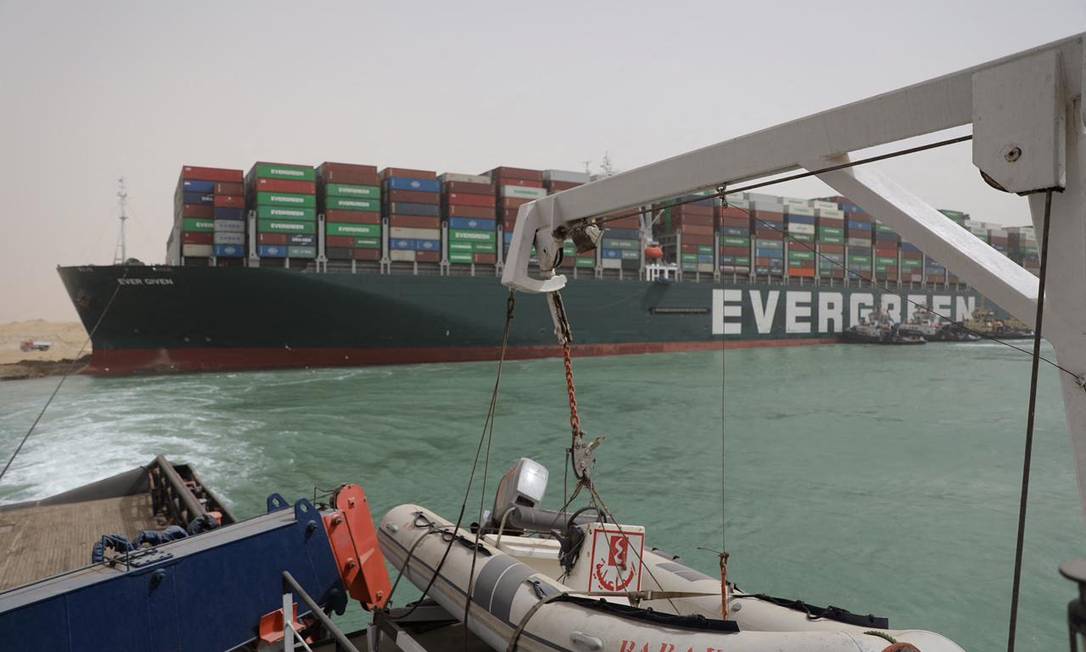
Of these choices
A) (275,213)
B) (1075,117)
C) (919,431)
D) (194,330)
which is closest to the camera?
(1075,117)

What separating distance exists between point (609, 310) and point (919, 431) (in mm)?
14686

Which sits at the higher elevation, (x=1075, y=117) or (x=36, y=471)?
(x=1075, y=117)

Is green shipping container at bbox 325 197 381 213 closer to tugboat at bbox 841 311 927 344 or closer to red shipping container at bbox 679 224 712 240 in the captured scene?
red shipping container at bbox 679 224 712 240

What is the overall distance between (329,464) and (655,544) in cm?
538

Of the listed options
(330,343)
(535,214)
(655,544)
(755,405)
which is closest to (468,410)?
(755,405)

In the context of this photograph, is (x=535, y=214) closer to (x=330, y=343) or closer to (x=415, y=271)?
(x=330, y=343)

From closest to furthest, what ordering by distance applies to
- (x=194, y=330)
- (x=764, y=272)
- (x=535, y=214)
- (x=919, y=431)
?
1. (x=535, y=214)
2. (x=919, y=431)
3. (x=194, y=330)
4. (x=764, y=272)

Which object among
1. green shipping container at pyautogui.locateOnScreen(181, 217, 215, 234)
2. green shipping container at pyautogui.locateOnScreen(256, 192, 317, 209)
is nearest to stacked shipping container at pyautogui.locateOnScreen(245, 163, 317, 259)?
green shipping container at pyautogui.locateOnScreen(256, 192, 317, 209)

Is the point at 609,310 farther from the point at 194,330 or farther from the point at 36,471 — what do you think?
the point at 36,471

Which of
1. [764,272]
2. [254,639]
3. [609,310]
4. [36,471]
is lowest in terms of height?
[36,471]

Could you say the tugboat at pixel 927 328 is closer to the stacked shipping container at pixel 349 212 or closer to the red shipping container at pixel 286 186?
the stacked shipping container at pixel 349 212

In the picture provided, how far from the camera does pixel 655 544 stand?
6.44m

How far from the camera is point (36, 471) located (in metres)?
10.1

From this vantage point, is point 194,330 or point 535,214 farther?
point 194,330
